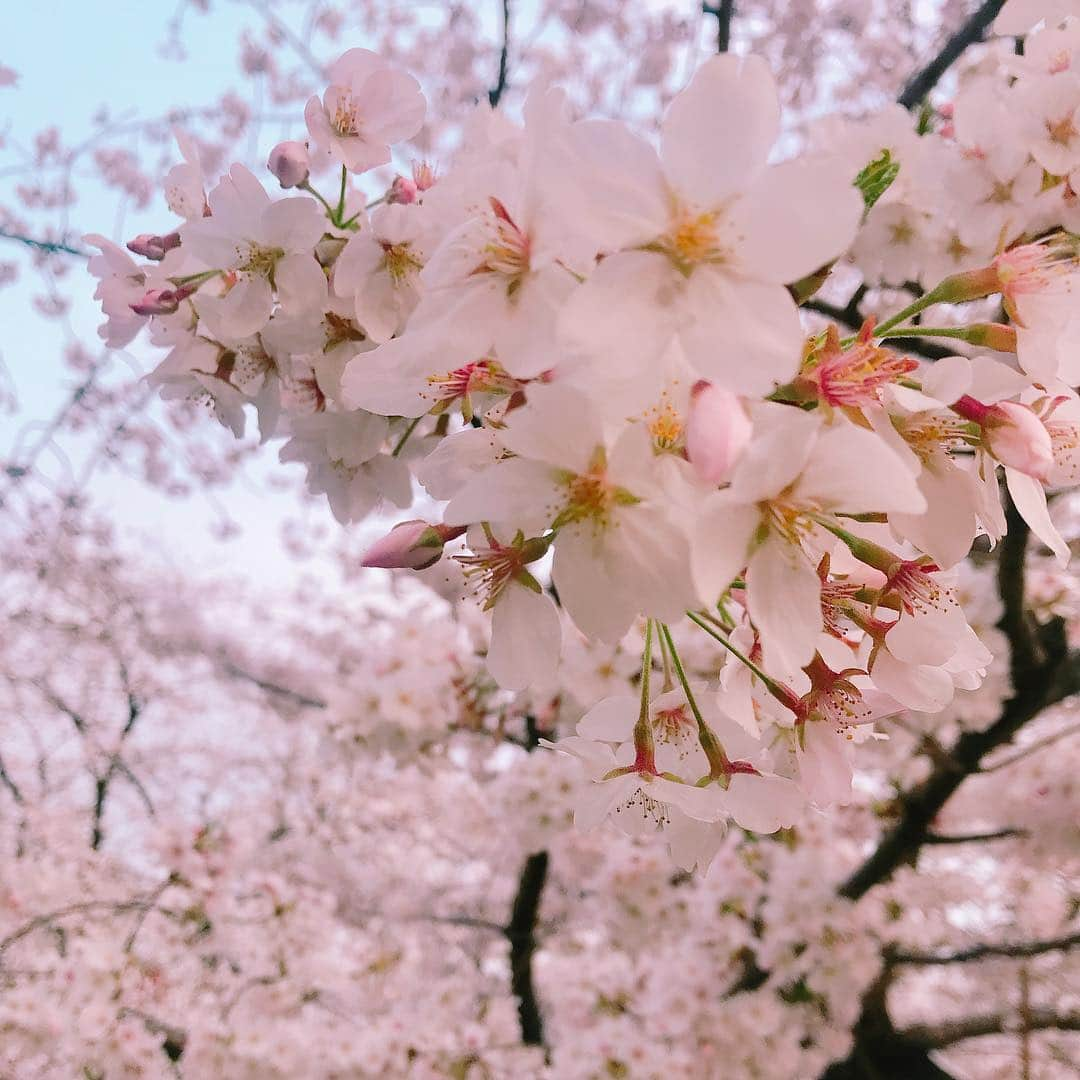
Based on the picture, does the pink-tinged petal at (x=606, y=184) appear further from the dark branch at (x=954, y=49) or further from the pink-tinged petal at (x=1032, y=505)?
the dark branch at (x=954, y=49)

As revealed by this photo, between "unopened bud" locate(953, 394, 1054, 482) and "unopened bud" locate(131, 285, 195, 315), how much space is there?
0.89 meters

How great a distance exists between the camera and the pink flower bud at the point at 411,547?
0.64m

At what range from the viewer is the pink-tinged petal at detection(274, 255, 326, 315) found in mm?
871

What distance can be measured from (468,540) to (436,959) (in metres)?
6.82

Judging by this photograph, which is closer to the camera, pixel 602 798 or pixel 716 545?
pixel 716 545

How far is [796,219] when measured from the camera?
446 mm

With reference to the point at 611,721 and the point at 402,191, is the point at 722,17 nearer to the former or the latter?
the point at 402,191

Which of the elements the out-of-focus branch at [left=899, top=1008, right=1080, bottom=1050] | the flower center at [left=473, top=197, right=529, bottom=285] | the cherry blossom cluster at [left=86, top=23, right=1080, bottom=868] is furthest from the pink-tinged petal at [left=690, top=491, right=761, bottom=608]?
the out-of-focus branch at [left=899, top=1008, right=1080, bottom=1050]

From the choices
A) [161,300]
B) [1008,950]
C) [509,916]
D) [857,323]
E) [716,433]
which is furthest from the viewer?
[509,916]

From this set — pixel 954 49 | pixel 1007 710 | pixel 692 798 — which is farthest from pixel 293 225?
pixel 1007 710

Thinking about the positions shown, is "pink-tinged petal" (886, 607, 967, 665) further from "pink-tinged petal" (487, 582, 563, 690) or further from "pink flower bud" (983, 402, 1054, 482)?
"pink-tinged petal" (487, 582, 563, 690)

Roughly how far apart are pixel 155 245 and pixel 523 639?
0.76 metres

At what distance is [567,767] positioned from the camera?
2779mm

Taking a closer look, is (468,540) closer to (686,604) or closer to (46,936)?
(686,604)
